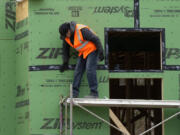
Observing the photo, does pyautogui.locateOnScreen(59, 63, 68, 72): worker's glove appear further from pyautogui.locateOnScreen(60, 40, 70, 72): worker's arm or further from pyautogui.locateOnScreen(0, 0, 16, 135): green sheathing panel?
pyautogui.locateOnScreen(0, 0, 16, 135): green sheathing panel

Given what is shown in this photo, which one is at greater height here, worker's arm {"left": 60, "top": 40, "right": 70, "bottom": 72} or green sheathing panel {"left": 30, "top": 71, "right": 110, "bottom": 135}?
worker's arm {"left": 60, "top": 40, "right": 70, "bottom": 72}

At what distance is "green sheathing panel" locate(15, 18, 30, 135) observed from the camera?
1234 cm

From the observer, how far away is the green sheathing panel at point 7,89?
42.0 feet

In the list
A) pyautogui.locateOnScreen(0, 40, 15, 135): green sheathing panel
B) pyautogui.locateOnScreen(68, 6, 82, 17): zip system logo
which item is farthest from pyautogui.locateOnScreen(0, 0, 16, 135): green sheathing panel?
pyautogui.locateOnScreen(68, 6, 82, 17): zip system logo

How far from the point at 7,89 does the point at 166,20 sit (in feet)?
14.1

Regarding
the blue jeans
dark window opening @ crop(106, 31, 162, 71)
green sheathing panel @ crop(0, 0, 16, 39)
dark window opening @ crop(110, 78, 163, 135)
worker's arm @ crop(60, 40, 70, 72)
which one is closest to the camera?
the blue jeans

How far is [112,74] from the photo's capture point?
40.0 ft

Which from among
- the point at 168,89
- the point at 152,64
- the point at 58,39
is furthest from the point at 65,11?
the point at 152,64

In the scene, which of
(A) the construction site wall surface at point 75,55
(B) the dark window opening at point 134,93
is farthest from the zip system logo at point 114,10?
(B) the dark window opening at point 134,93

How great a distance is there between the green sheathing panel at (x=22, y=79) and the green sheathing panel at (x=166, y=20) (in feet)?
9.49

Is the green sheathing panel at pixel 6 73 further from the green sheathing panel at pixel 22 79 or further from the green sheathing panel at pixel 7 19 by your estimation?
the green sheathing panel at pixel 22 79

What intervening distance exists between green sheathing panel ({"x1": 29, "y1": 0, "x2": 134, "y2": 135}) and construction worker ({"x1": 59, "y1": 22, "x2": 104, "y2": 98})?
0.31 m

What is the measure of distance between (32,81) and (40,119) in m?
0.92

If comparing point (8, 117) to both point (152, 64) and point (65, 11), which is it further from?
point (152, 64)
